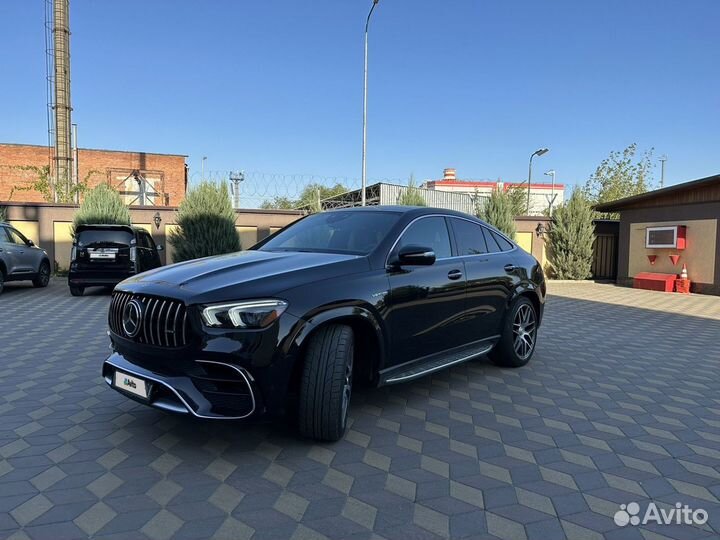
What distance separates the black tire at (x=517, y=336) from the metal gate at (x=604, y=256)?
14.9 m

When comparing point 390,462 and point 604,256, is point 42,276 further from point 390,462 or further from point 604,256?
point 604,256

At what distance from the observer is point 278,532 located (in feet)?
7.41

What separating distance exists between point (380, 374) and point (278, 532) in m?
1.36

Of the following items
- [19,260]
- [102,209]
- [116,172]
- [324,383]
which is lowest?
[324,383]

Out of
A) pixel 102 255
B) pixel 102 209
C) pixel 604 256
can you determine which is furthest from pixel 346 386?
pixel 604 256

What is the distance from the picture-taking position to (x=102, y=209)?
45.5 ft

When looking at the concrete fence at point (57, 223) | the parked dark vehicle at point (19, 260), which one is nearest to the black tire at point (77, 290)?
the parked dark vehicle at point (19, 260)

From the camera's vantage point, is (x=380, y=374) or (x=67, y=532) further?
(x=380, y=374)

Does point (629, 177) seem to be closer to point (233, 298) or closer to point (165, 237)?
point (165, 237)

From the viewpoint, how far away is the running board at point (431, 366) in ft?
11.5

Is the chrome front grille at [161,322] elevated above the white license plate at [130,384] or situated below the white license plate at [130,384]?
above

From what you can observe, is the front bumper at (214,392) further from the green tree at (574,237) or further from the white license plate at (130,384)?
the green tree at (574,237)

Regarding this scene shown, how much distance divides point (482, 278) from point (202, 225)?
10.6 metres

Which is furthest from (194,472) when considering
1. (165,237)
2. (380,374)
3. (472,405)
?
(165,237)
